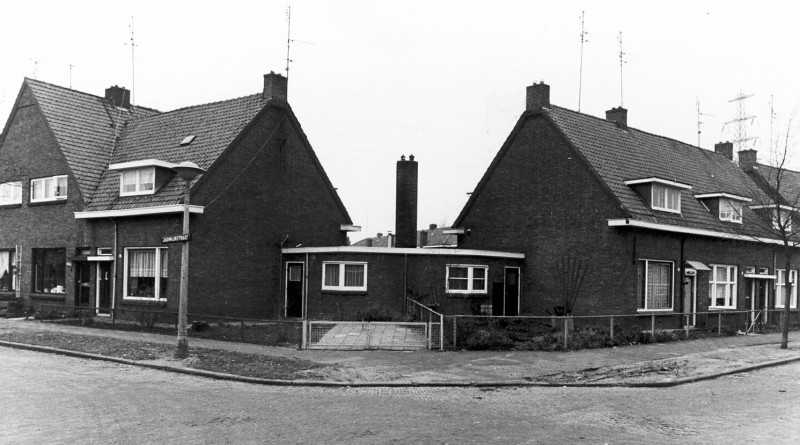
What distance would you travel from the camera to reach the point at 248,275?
86.9ft

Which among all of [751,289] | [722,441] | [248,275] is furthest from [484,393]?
[751,289]

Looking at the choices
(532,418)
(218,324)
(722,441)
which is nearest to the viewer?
(722,441)

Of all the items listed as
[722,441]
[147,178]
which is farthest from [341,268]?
[722,441]

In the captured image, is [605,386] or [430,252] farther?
[430,252]

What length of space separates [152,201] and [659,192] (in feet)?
61.6

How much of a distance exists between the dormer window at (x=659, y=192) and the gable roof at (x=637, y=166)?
0.66 feet

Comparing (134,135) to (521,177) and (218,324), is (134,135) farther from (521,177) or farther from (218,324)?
(521,177)

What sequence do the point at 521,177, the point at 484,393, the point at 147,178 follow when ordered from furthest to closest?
the point at 521,177 → the point at 147,178 → the point at 484,393

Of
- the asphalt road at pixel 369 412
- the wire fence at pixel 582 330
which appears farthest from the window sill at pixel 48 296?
the wire fence at pixel 582 330

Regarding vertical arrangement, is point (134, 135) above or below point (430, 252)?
above

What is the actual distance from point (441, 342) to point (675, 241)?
12703 millimetres

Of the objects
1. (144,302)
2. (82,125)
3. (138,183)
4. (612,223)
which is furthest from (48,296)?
(612,223)

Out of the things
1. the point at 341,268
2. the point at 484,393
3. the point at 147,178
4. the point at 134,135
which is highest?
the point at 134,135

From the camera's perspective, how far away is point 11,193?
101 ft
